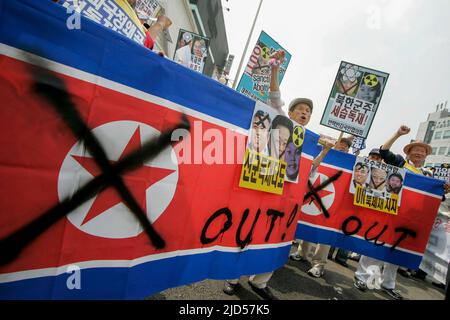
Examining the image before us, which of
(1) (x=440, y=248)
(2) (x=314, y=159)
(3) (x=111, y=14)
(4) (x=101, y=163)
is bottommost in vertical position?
(1) (x=440, y=248)

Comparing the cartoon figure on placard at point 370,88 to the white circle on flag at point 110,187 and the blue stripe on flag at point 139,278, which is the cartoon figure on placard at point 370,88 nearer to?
the blue stripe on flag at point 139,278

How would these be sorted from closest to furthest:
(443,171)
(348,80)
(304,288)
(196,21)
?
(304,288)
(348,80)
(443,171)
(196,21)

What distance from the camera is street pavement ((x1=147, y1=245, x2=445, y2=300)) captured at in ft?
8.36

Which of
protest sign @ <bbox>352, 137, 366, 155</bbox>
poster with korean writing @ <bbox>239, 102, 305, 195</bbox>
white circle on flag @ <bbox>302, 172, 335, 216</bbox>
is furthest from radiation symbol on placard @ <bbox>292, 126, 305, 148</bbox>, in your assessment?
protest sign @ <bbox>352, 137, 366, 155</bbox>

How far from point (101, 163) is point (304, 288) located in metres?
3.01

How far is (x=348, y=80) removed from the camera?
4766mm

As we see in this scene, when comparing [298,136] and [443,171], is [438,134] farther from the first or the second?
[298,136]

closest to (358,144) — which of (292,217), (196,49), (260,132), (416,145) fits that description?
(416,145)

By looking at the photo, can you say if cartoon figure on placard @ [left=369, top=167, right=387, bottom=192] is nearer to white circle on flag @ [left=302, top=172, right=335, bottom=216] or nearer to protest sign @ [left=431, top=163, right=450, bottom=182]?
white circle on flag @ [left=302, top=172, right=335, bottom=216]

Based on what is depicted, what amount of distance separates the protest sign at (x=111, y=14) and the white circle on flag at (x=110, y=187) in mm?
725

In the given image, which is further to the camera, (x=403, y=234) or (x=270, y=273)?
(x=403, y=234)

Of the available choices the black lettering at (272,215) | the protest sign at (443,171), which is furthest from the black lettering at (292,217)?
the protest sign at (443,171)

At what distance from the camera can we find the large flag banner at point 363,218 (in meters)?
3.52

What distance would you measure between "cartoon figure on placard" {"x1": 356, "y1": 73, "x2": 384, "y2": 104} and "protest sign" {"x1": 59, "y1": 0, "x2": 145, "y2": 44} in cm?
415
